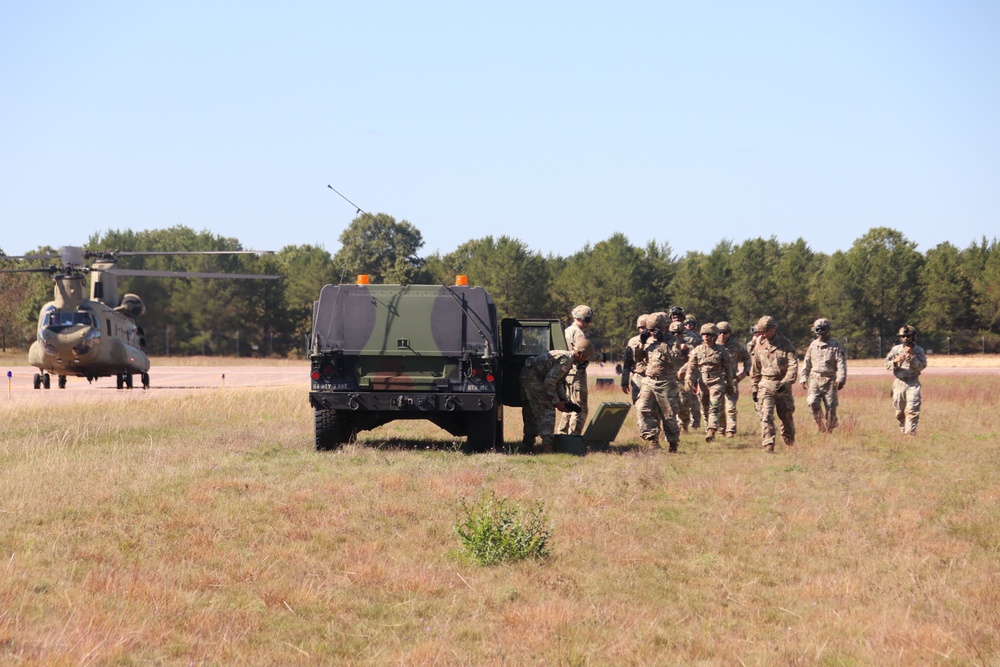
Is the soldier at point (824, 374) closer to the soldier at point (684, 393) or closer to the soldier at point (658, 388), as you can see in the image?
the soldier at point (684, 393)

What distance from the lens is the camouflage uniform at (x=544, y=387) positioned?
13.8 metres

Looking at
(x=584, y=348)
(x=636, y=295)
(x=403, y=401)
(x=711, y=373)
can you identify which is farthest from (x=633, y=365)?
(x=636, y=295)

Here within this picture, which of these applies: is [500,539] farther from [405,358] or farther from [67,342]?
[67,342]

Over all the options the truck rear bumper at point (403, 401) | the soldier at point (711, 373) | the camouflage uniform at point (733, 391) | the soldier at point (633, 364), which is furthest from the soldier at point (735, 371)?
the truck rear bumper at point (403, 401)

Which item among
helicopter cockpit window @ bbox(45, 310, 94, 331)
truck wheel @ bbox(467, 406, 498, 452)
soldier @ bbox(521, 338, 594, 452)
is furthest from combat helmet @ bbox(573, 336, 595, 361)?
helicopter cockpit window @ bbox(45, 310, 94, 331)

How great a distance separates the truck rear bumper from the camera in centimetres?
1298

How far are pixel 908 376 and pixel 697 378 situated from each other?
10.8 feet

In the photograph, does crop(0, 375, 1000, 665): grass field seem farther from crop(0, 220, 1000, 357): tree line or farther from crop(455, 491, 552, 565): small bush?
crop(0, 220, 1000, 357): tree line

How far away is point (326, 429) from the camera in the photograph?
44.8 ft

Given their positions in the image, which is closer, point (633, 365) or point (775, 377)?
point (775, 377)

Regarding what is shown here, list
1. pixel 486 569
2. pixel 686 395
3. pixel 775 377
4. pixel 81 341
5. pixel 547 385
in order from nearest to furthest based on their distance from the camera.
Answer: pixel 486 569 < pixel 547 385 < pixel 775 377 < pixel 686 395 < pixel 81 341

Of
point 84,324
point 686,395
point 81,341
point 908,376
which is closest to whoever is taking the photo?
point 908,376

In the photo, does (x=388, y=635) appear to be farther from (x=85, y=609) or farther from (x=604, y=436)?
(x=604, y=436)

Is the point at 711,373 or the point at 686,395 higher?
the point at 711,373
